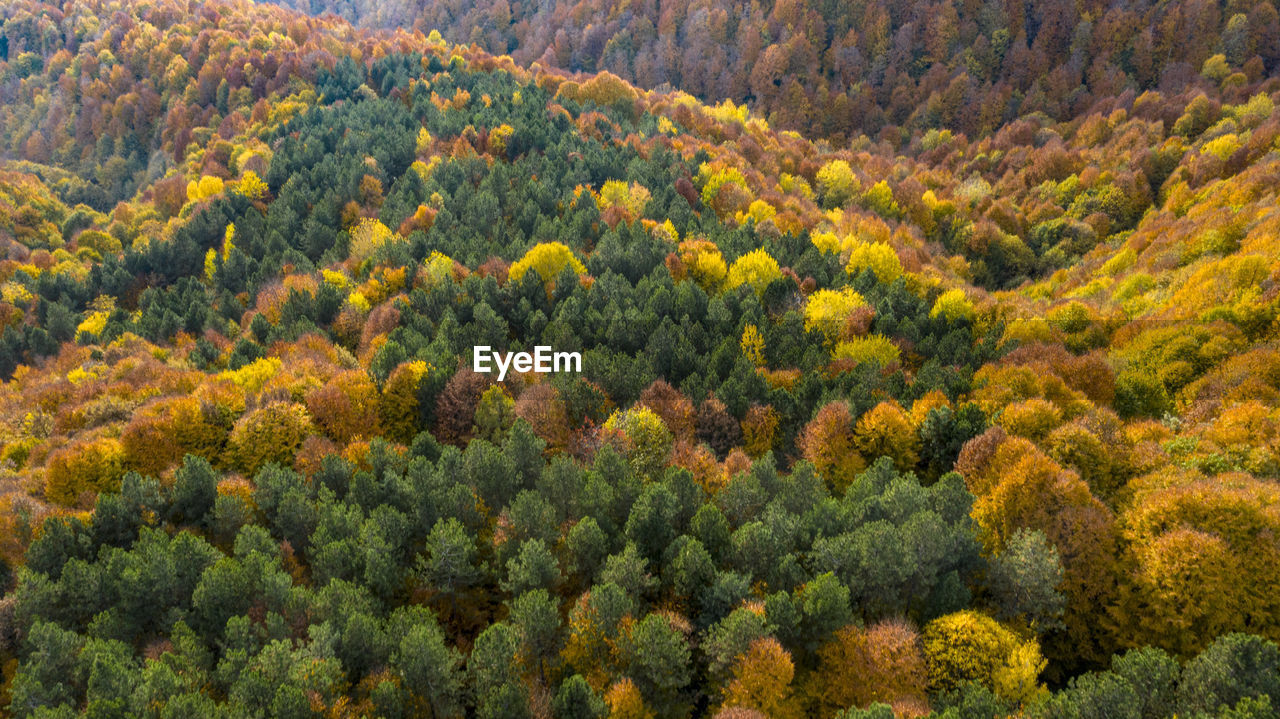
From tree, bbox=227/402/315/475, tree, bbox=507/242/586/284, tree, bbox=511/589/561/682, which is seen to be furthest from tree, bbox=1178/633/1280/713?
tree, bbox=507/242/586/284

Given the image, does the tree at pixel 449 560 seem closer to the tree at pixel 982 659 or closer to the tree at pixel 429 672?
the tree at pixel 429 672

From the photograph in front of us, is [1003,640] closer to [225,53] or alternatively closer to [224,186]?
[224,186]

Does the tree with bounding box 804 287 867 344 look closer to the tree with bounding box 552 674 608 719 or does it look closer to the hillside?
the tree with bounding box 552 674 608 719

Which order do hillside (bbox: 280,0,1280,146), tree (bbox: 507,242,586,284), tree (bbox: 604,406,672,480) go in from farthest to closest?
hillside (bbox: 280,0,1280,146)
tree (bbox: 507,242,586,284)
tree (bbox: 604,406,672,480)

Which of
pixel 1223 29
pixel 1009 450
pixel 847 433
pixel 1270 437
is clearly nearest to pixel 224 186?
pixel 847 433

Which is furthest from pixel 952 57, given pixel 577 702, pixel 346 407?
pixel 577 702

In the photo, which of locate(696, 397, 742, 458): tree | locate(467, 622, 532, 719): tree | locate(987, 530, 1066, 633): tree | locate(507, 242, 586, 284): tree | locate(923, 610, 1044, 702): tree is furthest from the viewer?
locate(507, 242, 586, 284): tree

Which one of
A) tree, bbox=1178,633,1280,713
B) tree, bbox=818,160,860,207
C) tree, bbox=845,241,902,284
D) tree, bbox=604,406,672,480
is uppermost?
tree, bbox=818,160,860,207

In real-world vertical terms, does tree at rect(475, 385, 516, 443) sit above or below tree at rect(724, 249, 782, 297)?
below

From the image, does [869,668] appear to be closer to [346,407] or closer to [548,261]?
[346,407]
